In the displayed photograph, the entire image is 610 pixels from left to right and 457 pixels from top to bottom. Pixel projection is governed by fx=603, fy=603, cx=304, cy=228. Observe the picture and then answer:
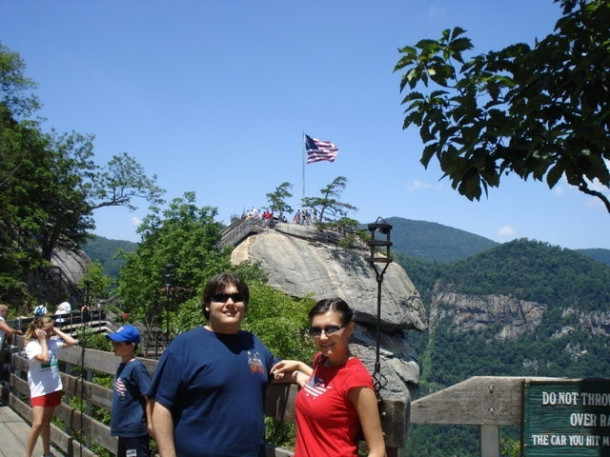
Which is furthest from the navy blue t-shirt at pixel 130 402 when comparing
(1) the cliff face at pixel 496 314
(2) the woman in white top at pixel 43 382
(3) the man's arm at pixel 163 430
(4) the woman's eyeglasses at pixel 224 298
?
(1) the cliff face at pixel 496 314

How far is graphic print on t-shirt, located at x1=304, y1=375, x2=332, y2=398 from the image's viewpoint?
2.87 meters

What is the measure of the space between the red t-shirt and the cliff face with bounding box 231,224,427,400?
3176cm

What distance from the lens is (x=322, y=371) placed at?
295 centimetres

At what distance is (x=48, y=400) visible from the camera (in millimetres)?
6285

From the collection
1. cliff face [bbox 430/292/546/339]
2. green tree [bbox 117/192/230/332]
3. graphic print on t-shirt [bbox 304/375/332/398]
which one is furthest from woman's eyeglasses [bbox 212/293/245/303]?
cliff face [bbox 430/292/546/339]

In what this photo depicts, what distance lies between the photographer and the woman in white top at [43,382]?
20.2 feet

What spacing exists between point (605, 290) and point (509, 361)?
157 feet

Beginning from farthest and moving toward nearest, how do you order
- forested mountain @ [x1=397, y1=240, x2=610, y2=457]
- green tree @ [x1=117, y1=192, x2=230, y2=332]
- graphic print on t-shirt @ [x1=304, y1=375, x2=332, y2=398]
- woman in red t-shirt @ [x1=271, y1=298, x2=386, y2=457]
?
forested mountain @ [x1=397, y1=240, x2=610, y2=457] → green tree @ [x1=117, y1=192, x2=230, y2=332] → graphic print on t-shirt @ [x1=304, y1=375, x2=332, y2=398] → woman in red t-shirt @ [x1=271, y1=298, x2=386, y2=457]

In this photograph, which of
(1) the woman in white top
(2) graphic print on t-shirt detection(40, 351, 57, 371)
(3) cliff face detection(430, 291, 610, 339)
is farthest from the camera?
(3) cliff face detection(430, 291, 610, 339)

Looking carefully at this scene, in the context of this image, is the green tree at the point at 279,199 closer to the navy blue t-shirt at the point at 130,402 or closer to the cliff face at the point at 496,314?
the navy blue t-shirt at the point at 130,402

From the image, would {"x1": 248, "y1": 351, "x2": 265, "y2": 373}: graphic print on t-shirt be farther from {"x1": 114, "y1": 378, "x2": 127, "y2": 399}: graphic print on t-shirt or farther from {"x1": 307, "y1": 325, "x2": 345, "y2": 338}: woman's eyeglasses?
{"x1": 114, "y1": 378, "x2": 127, "y2": 399}: graphic print on t-shirt

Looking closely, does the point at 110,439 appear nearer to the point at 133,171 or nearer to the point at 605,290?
the point at 133,171

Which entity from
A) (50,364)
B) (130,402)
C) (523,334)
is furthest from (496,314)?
(130,402)

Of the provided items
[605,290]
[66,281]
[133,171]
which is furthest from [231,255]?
[605,290]
